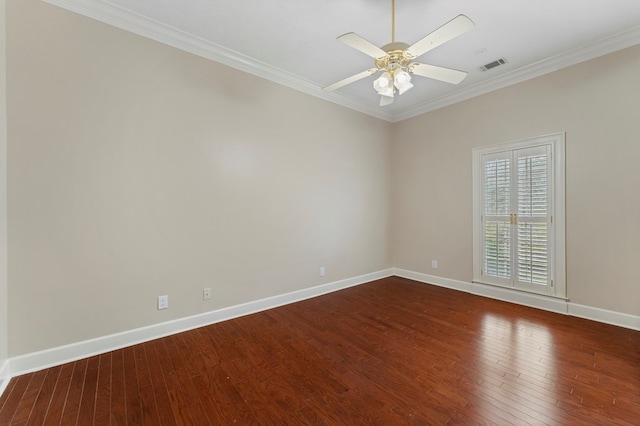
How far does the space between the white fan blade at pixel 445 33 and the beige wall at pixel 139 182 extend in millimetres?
2011

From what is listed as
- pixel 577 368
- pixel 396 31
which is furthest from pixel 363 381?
pixel 396 31

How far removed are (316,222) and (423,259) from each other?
2048 millimetres

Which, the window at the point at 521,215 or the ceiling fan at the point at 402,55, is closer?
the ceiling fan at the point at 402,55

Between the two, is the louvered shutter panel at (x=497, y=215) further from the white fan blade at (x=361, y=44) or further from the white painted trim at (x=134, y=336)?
the white fan blade at (x=361, y=44)

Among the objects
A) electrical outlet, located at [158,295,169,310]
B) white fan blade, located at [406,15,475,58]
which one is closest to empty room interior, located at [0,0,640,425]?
electrical outlet, located at [158,295,169,310]

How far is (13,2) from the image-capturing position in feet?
6.59

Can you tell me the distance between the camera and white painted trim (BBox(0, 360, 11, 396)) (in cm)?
182

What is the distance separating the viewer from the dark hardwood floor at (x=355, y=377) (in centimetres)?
161

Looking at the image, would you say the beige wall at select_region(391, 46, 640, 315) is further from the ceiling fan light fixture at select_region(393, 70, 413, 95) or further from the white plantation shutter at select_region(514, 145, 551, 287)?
the ceiling fan light fixture at select_region(393, 70, 413, 95)

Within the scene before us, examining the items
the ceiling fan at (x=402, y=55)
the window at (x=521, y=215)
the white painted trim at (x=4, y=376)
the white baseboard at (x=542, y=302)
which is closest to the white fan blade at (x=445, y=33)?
the ceiling fan at (x=402, y=55)

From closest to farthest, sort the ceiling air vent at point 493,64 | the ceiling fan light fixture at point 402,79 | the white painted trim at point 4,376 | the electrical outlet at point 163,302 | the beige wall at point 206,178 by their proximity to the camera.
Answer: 1. the white painted trim at point 4,376
2. the ceiling fan light fixture at point 402,79
3. the beige wall at point 206,178
4. the electrical outlet at point 163,302
5. the ceiling air vent at point 493,64

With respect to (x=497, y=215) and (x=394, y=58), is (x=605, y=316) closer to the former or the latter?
(x=497, y=215)

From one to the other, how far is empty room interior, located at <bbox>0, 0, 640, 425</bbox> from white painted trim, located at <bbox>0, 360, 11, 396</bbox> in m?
0.02

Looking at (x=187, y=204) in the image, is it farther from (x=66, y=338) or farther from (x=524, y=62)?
(x=524, y=62)
